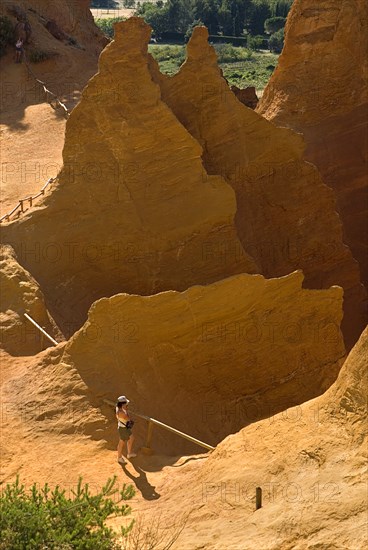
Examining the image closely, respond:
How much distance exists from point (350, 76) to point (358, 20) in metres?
1.56

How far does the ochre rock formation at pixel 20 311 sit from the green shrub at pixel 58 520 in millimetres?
5727

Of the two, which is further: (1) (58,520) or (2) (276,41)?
(2) (276,41)

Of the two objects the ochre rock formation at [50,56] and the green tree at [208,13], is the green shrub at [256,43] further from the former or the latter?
the ochre rock formation at [50,56]

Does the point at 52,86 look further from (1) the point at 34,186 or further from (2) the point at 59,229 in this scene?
(2) the point at 59,229

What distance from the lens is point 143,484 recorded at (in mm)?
14625

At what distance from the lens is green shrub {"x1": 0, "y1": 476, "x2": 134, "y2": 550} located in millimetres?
12492

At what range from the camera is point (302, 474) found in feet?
39.5

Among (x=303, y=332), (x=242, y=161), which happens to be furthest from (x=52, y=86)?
(x=303, y=332)

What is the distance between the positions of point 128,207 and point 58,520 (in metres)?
8.51

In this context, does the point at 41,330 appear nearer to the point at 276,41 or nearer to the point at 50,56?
the point at 50,56

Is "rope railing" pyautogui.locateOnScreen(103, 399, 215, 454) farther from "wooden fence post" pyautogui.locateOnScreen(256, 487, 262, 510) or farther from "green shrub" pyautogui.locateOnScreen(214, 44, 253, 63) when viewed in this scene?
"green shrub" pyautogui.locateOnScreen(214, 44, 253, 63)

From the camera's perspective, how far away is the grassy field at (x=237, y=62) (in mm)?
70188

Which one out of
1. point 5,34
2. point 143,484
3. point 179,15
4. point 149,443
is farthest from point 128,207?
point 179,15

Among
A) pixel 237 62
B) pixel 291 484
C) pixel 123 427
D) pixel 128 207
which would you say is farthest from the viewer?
pixel 237 62
